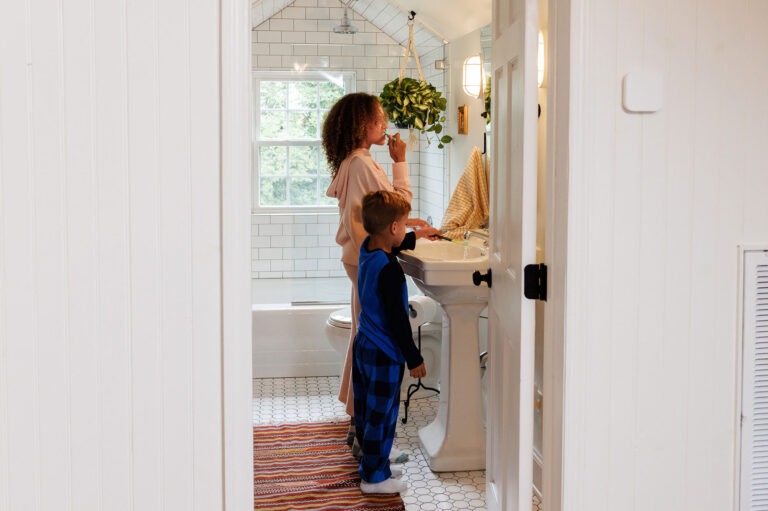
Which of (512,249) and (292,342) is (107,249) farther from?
(292,342)

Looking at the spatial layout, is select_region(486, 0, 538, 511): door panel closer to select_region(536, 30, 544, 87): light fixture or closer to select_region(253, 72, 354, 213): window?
select_region(536, 30, 544, 87): light fixture

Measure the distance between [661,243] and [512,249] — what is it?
0.40 metres

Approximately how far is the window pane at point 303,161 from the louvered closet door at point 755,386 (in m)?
4.94

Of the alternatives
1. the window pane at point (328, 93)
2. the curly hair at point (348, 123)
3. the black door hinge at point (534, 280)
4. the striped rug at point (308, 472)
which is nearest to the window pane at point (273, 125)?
the window pane at point (328, 93)

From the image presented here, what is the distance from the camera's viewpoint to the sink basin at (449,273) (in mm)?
3660

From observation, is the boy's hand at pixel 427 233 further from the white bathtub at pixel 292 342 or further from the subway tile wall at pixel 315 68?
the subway tile wall at pixel 315 68

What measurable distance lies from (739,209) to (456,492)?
1.97 meters

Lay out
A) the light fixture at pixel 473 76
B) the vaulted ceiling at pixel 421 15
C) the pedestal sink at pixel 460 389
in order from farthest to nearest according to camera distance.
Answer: the vaulted ceiling at pixel 421 15 < the light fixture at pixel 473 76 < the pedestal sink at pixel 460 389

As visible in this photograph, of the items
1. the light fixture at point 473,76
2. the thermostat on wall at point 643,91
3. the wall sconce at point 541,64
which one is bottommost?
the thermostat on wall at point 643,91

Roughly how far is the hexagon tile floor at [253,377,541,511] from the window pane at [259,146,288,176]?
189 centimetres

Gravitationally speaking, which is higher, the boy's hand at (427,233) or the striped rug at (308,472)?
the boy's hand at (427,233)

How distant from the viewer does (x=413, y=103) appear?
5.27 m

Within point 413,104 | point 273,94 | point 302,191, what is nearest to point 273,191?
point 302,191

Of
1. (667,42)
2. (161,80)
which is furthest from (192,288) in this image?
(667,42)
